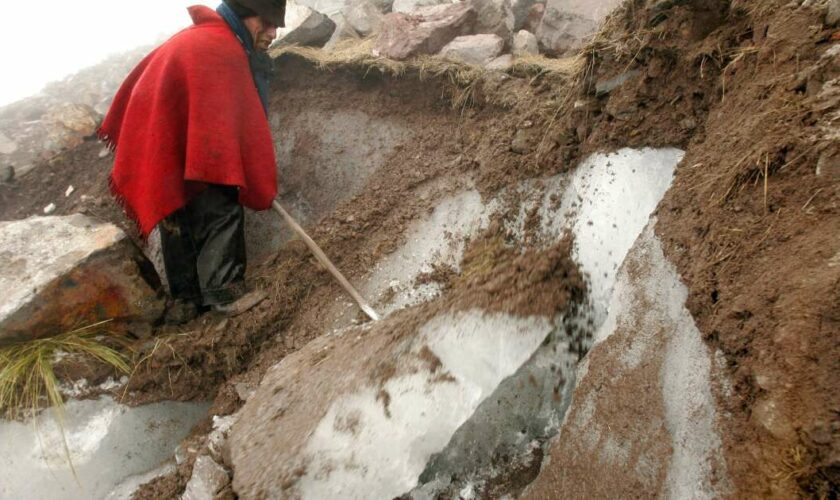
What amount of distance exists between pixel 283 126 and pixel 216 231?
1334mm

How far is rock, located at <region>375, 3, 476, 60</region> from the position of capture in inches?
149

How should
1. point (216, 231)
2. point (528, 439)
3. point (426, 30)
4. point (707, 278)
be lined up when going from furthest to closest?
point (426, 30) < point (216, 231) < point (528, 439) < point (707, 278)

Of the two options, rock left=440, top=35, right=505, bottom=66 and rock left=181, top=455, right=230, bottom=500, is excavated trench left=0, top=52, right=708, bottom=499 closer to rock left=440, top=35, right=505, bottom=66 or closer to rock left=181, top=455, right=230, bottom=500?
rock left=181, top=455, right=230, bottom=500

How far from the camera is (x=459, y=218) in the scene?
303 centimetres

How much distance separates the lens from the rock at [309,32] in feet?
13.8

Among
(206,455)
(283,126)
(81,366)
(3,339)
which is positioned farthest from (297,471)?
(283,126)

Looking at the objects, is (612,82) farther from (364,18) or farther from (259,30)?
(364,18)

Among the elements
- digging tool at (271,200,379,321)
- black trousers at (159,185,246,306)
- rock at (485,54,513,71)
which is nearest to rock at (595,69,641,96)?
rock at (485,54,513,71)

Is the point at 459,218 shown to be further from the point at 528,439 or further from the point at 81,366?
the point at 81,366

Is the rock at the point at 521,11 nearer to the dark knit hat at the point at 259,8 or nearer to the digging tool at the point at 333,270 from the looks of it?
the dark knit hat at the point at 259,8

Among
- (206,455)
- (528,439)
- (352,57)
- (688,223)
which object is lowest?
(528,439)

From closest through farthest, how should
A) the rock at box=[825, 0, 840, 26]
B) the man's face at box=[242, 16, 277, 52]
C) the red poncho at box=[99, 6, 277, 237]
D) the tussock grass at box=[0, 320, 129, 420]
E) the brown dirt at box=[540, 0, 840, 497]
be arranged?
the brown dirt at box=[540, 0, 840, 497] → the rock at box=[825, 0, 840, 26] → the tussock grass at box=[0, 320, 129, 420] → the red poncho at box=[99, 6, 277, 237] → the man's face at box=[242, 16, 277, 52]

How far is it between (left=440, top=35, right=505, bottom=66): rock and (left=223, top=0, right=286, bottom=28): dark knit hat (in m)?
1.24

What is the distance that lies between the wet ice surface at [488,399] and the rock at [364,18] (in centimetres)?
305
